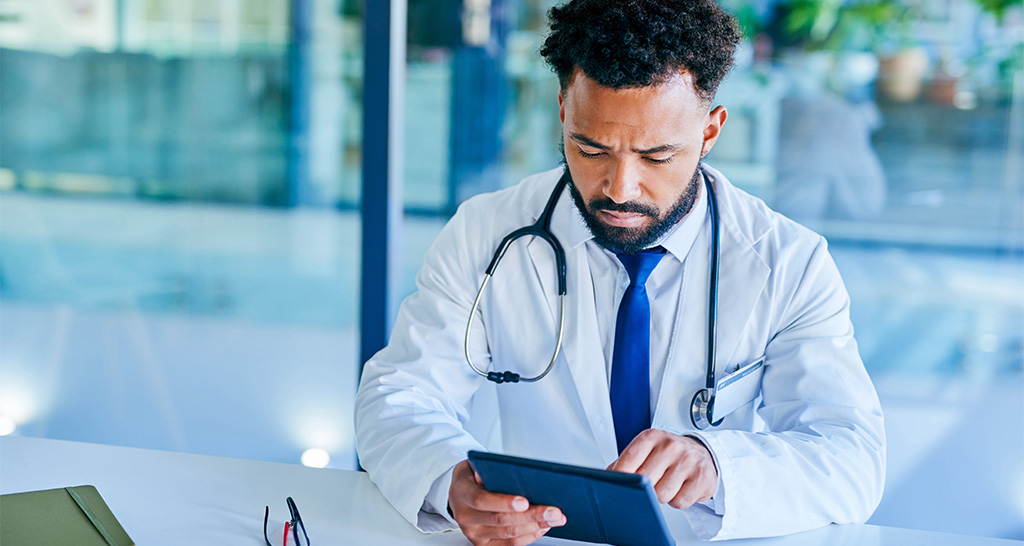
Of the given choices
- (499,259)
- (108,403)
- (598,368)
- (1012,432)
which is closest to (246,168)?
(108,403)

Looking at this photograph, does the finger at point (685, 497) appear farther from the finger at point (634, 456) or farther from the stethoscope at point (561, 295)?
the stethoscope at point (561, 295)

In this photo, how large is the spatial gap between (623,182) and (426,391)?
17.2 inches

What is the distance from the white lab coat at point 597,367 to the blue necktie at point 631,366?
1.0 inches

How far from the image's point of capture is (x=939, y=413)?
2.48m

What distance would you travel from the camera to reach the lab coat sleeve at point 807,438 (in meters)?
1.03

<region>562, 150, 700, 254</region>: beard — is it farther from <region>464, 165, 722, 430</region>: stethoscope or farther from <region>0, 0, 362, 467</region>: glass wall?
<region>0, 0, 362, 467</region>: glass wall

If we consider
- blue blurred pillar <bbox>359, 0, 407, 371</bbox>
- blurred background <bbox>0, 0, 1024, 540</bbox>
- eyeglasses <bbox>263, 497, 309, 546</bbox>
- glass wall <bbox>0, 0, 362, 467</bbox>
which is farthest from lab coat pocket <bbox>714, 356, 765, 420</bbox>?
glass wall <bbox>0, 0, 362, 467</bbox>

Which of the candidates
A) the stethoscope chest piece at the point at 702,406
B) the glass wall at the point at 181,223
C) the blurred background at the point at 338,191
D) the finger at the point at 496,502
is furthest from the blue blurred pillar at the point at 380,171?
the finger at the point at 496,502

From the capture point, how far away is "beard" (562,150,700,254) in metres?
1.25

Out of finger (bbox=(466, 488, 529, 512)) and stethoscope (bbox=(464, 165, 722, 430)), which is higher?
stethoscope (bbox=(464, 165, 722, 430))

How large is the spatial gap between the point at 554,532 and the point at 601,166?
1.72 feet

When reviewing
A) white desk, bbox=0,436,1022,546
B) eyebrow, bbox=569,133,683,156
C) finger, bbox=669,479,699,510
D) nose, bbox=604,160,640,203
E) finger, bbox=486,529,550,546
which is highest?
eyebrow, bbox=569,133,683,156

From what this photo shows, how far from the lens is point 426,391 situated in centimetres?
131

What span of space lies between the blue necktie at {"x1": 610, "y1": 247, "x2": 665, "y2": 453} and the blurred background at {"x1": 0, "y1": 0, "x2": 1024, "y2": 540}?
3.42ft
